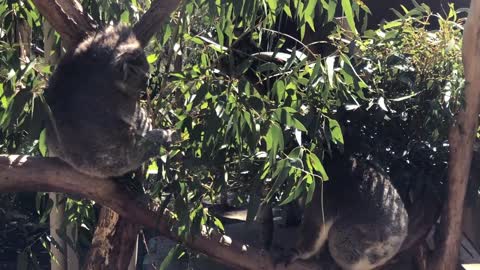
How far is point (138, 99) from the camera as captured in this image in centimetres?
252

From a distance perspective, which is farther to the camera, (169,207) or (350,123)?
(350,123)

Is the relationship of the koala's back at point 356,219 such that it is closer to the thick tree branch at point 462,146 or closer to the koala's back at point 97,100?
the thick tree branch at point 462,146

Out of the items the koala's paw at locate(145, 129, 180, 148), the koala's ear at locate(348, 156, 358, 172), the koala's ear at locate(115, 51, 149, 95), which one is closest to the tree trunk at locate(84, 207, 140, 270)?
the koala's paw at locate(145, 129, 180, 148)

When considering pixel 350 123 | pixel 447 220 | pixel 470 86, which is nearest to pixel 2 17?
pixel 350 123

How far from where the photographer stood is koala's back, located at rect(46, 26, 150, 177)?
2400mm

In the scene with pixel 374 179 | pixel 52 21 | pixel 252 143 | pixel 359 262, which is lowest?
pixel 359 262

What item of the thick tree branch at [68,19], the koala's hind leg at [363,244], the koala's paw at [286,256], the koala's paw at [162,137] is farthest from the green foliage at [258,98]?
the koala's hind leg at [363,244]

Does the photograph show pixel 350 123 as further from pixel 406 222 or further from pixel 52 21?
pixel 52 21

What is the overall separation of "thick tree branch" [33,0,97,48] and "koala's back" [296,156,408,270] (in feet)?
5.40

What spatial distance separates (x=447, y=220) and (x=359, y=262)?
0.58 metres

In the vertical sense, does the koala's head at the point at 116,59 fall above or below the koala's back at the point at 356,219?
above

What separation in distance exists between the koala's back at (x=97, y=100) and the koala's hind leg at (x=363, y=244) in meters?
1.48

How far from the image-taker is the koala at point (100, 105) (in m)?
2.40

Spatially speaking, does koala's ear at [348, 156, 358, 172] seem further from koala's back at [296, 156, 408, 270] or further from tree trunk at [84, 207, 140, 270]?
tree trunk at [84, 207, 140, 270]
